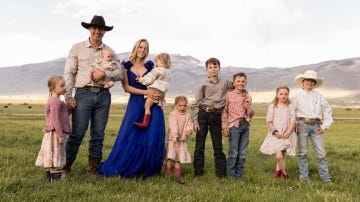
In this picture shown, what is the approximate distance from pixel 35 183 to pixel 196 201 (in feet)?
8.77

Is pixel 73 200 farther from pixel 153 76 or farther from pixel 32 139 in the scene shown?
pixel 32 139

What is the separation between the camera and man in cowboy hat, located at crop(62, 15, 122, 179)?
8906mm

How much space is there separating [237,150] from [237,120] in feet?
→ 2.08

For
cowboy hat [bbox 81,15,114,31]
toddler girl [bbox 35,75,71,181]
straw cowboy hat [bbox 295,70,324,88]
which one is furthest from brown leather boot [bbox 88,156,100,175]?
straw cowboy hat [bbox 295,70,324,88]

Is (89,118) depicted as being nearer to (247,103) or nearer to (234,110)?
(234,110)

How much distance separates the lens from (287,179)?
9094 mm

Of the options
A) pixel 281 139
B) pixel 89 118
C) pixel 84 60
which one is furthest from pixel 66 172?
pixel 281 139

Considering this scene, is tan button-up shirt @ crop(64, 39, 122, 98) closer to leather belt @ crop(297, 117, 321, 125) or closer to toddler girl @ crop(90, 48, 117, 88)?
toddler girl @ crop(90, 48, 117, 88)

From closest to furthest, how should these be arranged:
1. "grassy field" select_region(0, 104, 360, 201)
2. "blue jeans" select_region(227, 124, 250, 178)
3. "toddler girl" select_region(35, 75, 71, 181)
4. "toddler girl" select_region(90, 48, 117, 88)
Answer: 1. "grassy field" select_region(0, 104, 360, 201)
2. "toddler girl" select_region(35, 75, 71, 181)
3. "toddler girl" select_region(90, 48, 117, 88)
4. "blue jeans" select_region(227, 124, 250, 178)

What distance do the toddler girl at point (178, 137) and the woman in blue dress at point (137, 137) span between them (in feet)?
0.75

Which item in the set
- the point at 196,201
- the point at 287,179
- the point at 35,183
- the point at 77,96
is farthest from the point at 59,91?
the point at 287,179

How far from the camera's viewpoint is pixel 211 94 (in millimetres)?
9719

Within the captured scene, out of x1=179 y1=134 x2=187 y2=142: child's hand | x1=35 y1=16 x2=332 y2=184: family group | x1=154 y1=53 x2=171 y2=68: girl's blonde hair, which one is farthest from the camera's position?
x1=179 y1=134 x2=187 y2=142: child's hand

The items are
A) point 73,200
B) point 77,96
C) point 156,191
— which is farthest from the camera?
point 77,96
